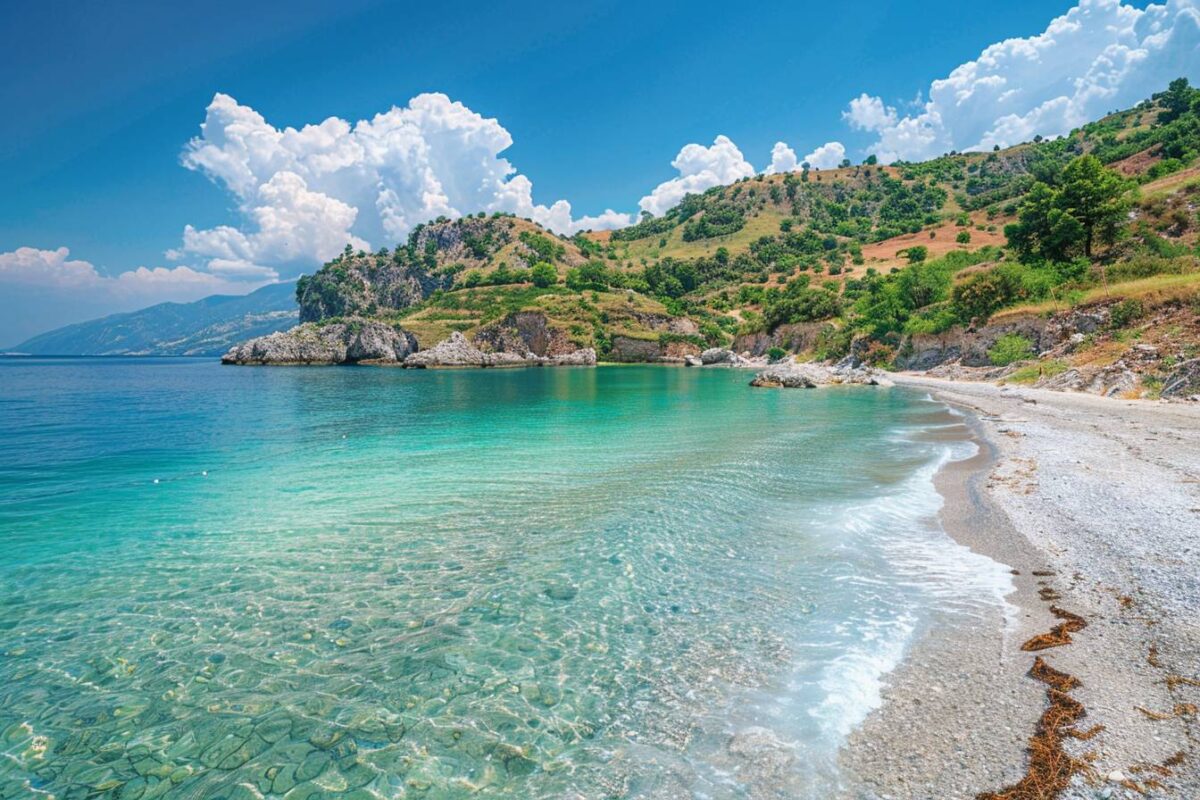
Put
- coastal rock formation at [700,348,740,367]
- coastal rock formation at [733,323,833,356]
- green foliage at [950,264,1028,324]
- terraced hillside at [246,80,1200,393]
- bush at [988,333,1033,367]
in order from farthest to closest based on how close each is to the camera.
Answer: coastal rock formation at [700,348,740,367]
coastal rock formation at [733,323,833,356]
green foliage at [950,264,1028,324]
terraced hillside at [246,80,1200,393]
bush at [988,333,1033,367]

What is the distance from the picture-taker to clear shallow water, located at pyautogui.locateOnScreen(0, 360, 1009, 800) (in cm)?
555

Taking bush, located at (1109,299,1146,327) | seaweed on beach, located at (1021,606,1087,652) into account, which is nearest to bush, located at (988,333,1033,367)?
bush, located at (1109,299,1146,327)

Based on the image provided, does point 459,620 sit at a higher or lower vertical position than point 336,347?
lower

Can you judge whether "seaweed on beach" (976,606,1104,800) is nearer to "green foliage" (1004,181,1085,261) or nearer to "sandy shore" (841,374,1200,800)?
"sandy shore" (841,374,1200,800)

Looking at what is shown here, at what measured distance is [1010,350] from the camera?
163 ft

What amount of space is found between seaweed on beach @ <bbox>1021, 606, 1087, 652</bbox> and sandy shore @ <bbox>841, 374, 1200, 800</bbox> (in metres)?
0.10

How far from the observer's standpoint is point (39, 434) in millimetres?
28281

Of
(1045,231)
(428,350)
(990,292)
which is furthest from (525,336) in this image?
(1045,231)

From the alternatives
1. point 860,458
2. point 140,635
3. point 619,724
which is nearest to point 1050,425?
point 860,458

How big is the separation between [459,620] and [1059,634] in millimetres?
8642

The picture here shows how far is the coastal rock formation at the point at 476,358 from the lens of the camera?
11150 cm

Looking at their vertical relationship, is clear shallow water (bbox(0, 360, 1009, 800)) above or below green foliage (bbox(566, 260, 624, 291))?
below

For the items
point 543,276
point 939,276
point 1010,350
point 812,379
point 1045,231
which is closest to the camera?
point 1010,350

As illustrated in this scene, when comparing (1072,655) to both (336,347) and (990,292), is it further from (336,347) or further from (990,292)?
(336,347)
